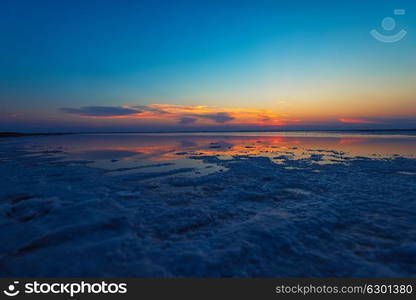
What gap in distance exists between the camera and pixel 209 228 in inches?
145

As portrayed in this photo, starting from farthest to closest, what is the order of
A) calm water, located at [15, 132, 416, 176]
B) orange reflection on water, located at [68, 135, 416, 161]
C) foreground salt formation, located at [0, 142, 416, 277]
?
orange reflection on water, located at [68, 135, 416, 161] < calm water, located at [15, 132, 416, 176] < foreground salt formation, located at [0, 142, 416, 277]

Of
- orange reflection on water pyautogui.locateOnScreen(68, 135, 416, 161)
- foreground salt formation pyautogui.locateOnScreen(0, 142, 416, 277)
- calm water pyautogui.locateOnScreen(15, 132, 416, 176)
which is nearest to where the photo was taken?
foreground salt formation pyautogui.locateOnScreen(0, 142, 416, 277)

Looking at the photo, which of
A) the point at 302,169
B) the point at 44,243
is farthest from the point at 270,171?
the point at 44,243

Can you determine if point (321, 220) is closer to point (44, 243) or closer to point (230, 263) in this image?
point (230, 263)

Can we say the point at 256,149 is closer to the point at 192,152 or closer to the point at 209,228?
the point at 192,152

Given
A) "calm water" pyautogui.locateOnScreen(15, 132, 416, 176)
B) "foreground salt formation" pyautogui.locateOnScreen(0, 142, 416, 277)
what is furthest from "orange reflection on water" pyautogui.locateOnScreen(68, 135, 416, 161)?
"foreground salt formation" pyautogui.locateOnScreen(0, 142, 416, 277)

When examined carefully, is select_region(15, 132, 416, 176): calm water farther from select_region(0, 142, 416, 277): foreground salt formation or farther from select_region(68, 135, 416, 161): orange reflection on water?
select_region(0, 142, 416, 277): foreground salt formation

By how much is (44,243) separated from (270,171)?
7442mm

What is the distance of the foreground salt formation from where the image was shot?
2.62 meters

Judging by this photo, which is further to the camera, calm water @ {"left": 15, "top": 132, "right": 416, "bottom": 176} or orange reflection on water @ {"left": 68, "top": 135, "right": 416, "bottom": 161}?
orange reflection on water @ {"left": 68, "top": 135, "right": 416, "bottom": 161}

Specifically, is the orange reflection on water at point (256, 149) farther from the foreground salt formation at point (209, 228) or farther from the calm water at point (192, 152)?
the foreground salt formation at point (209, 228)

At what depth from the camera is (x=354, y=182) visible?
21.5ft

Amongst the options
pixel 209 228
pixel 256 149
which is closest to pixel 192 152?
pixel 256 149

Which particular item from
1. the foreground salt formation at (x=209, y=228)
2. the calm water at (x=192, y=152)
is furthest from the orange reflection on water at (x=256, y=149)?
the foreground salt formation at (x=209, y=228)
